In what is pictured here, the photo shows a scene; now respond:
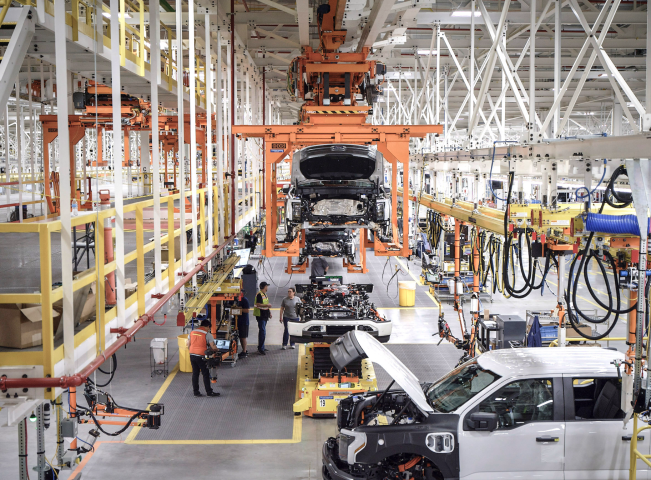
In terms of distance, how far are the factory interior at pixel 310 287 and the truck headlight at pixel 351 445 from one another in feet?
0.06

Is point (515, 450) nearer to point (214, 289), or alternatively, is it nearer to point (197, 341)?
point (214, 289)

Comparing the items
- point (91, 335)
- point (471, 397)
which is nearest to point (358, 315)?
point (471, 397)

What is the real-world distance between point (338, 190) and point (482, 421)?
5.58 metres

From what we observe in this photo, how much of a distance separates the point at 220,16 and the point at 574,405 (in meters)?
9.48

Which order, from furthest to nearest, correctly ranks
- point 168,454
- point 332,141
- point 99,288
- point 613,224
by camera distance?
point 332,141
point 168,454
point 613,224
point 99,288

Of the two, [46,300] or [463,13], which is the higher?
[463,13]

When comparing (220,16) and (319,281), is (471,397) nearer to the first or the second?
(319,281)

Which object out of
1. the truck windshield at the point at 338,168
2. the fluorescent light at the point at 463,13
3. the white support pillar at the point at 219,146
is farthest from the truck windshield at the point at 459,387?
Result: the fluorescent light at the point at 463,13

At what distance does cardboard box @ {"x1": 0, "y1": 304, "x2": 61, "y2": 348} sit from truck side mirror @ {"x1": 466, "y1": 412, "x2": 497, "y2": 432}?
157 inches

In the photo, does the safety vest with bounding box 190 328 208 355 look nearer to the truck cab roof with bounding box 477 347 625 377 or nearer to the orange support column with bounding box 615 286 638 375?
the truck cab roof with bounding box 477 347 625 377

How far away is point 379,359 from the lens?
6441 mm

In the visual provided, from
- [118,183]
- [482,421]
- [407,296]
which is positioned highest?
[118,183]

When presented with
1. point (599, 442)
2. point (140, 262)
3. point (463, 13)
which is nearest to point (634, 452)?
point (599, 442)

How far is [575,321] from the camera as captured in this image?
A: 24.7ft
